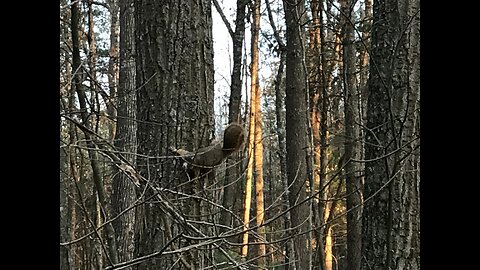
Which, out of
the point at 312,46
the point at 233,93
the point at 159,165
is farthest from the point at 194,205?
the point at 312,46

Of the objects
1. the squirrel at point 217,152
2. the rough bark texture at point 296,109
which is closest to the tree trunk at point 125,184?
the rough bark texture at point 296,109

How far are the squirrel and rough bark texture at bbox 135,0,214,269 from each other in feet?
0.48

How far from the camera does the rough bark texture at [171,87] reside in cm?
301

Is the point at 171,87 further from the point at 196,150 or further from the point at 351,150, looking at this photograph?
the point at 351,150

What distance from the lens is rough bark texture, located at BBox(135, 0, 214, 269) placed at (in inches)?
118

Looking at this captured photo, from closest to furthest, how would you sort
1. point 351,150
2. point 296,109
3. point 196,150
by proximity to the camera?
point 196,150, point 296,109, point 351,150

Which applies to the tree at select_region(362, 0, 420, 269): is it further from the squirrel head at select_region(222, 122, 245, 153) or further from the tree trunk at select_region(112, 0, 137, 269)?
the tree trunk at select_region(112, 0, 137, 269)

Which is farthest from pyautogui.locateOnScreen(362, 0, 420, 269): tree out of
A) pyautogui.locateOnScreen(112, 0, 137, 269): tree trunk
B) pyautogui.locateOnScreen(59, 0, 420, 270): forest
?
pyautogui.locateOnScreen(112, 0, 137, 269): tree trunk

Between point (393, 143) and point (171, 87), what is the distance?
1685mm

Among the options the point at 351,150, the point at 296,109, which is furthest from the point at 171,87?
the point at 351,150

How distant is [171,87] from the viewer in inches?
120
